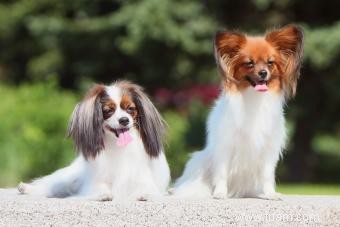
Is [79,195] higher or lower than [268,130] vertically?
lower

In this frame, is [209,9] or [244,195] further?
[209,9]

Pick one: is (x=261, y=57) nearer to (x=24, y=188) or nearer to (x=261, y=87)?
(x=261, y=87)

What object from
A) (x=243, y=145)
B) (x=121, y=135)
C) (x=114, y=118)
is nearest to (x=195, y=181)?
(x=243, y=145)

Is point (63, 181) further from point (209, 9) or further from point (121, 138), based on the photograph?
point (209, 9)

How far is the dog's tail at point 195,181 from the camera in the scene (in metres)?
6.49

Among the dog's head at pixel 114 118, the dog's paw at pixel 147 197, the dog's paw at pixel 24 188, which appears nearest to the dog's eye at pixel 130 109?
the dog's head at pixel 114 118

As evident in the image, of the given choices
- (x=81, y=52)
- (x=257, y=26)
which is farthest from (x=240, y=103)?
(x=81, y=52)

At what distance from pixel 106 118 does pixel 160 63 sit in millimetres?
10312

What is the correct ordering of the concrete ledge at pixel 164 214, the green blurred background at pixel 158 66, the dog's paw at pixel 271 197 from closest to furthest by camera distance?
the concrete ledge at pixel 164 214
the dog's paw at pixel 271 197
the green blurred background at pixel 158 66

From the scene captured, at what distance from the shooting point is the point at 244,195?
6.50 m

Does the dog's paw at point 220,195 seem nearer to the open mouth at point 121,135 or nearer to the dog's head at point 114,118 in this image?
the dog's head at point 114,118

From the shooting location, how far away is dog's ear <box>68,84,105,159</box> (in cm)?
607

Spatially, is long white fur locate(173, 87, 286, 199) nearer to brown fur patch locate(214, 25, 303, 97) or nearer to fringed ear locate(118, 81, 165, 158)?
brown fur patch locate(214, 25, 303, 97)

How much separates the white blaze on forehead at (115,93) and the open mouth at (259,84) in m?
0.84
